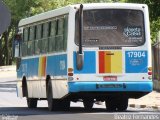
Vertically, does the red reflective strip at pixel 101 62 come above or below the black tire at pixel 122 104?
above

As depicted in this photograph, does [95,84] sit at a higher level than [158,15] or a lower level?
lower

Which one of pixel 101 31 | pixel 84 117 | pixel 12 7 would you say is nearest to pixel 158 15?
pixel 101 31

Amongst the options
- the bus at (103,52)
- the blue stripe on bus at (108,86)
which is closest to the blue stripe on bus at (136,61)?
the bus at (103,52)

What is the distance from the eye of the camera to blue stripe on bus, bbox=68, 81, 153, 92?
24.8 m

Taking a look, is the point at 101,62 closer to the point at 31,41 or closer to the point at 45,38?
the point at 45,38

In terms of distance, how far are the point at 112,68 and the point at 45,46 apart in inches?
129

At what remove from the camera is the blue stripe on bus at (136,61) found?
2514 cm

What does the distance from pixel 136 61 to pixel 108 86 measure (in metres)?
1.09

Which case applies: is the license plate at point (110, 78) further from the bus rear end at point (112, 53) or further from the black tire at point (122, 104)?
the black tire at point (122, 104)

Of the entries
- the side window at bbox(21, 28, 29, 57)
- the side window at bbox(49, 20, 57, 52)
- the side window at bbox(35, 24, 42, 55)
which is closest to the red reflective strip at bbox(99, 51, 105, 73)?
the side window at bbox(49, 20, 57, 52)

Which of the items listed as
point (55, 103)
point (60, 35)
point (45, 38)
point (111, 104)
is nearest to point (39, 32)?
point (45, 38)

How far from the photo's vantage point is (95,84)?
24.9 metres

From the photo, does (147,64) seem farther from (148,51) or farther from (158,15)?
(158,15)

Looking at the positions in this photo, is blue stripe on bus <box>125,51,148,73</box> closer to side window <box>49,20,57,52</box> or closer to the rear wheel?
the rear wheel
